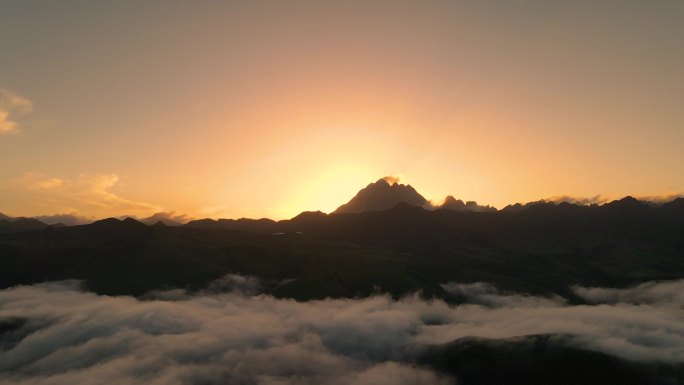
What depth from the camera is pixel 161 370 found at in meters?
196

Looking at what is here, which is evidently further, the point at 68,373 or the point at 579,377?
the point at 68,373

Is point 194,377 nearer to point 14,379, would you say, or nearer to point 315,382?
point 315,382

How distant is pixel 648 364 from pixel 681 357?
1561 cm

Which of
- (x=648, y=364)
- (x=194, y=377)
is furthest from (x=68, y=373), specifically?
(x=648, y=364)

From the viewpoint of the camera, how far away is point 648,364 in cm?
19538

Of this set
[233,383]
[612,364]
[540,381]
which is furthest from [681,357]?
[233,383]

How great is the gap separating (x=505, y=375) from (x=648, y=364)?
55995mm

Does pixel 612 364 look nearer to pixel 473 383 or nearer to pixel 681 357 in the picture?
pixel 681 357

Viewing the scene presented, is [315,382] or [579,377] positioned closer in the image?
[579,377]

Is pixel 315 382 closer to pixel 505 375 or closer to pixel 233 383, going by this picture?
pixel 233 383

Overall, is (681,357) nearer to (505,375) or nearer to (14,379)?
(505,375)

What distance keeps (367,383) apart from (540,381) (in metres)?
65.5

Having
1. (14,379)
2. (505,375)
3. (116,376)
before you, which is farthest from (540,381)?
(14,379)

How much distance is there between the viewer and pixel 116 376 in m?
189
